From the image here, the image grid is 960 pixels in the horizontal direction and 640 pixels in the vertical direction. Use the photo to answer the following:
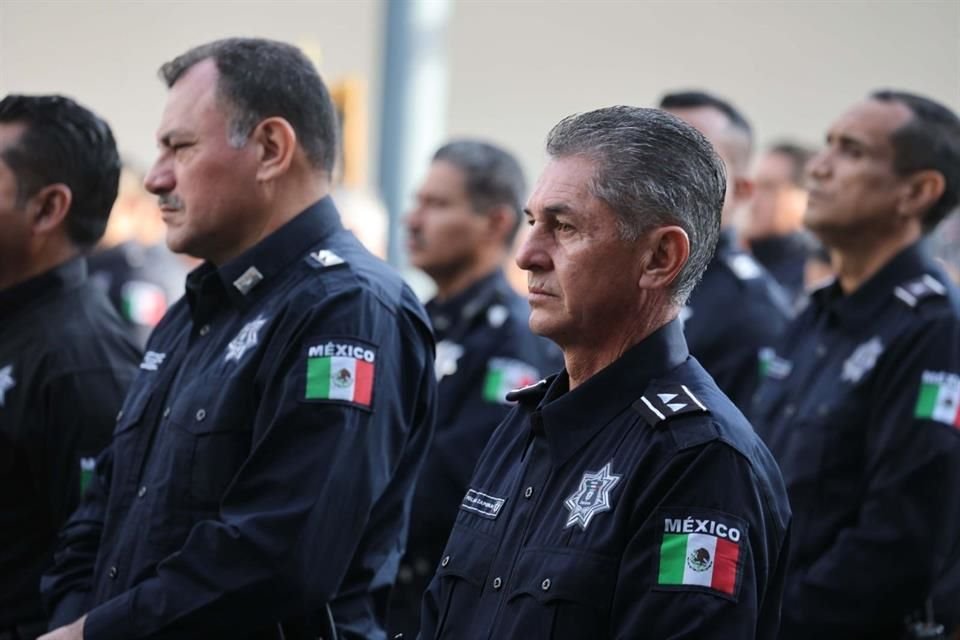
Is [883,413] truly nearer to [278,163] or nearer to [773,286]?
[773,286]

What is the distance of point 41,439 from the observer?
9.41 feet

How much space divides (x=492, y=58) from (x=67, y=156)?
723 cm

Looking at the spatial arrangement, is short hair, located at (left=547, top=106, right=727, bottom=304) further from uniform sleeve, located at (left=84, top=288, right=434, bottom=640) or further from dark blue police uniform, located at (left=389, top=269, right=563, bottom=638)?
dark blue police uniform, located at (left=389, top=269, right=563, bottom=638)

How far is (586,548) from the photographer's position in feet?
6.09

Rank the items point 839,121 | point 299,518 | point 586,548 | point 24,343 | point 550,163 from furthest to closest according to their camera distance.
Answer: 1. point 839,121
2. point 24,343
3. point 299,518
4. point 550,163
5. point 586,548

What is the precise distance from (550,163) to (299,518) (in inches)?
29.0

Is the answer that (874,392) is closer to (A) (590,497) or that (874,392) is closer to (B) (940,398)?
(B) (940,398)

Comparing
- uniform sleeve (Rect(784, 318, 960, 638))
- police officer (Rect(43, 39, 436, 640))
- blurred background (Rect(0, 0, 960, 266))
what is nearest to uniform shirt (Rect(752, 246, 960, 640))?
uniform sleeve (Rect(784, 318, 960, 638))

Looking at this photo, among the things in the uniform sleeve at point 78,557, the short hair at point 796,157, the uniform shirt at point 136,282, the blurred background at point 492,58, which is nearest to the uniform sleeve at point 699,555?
the uniform sleeve at point 78,557

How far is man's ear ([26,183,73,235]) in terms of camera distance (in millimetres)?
3138

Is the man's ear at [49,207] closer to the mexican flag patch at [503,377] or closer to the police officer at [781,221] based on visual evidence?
the mexican flag patch at [503,377]

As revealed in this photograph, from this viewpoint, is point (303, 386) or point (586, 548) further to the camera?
point (303, 386)

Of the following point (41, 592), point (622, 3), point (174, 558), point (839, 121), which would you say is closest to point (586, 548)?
point (174, 558)

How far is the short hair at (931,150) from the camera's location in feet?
11.5
